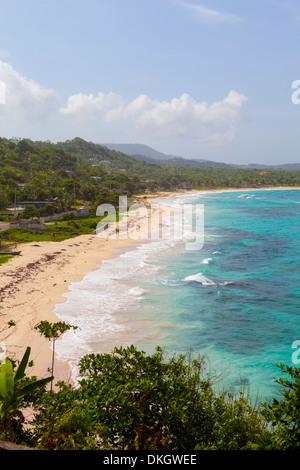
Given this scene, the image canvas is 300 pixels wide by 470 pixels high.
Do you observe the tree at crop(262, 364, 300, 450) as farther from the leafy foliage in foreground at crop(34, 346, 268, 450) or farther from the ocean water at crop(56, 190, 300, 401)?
the ocean water at crop(56, 190, 300, 401)

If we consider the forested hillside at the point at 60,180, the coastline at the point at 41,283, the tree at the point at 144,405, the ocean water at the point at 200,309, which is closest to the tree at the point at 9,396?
the tree at the point at 144,405

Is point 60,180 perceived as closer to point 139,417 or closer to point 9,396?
point 9,396

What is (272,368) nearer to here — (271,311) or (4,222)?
(271,311)

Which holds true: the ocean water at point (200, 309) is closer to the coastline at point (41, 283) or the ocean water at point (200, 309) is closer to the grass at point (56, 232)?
the coastline at point (41, 283)

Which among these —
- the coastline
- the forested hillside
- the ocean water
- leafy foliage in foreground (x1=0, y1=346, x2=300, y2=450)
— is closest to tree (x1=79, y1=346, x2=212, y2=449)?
leafy foliage in foreground (x1=0, y1=346, x2=300, y2=450)
